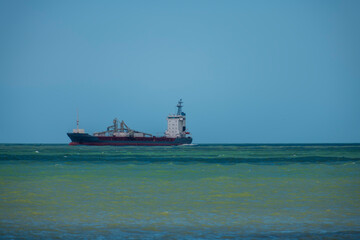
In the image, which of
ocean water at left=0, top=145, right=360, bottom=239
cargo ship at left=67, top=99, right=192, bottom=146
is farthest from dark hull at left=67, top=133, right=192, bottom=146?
ocean water at left=0, top=145, right=360, bottom=239

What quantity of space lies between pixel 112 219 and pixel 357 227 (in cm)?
798

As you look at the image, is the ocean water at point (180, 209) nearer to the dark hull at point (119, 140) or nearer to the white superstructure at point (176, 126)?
the dark hull at point (119, 140)

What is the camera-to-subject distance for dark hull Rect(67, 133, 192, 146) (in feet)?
439

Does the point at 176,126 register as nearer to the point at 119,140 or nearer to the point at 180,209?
the point at 119,140

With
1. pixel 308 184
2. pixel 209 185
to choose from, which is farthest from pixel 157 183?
pixel 308 184

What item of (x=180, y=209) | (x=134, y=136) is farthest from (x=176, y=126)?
(x=180, y=209)

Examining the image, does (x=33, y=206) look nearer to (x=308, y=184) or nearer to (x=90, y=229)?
(x=90, y=229)

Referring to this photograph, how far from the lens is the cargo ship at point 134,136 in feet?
444

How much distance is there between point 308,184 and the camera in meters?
27.3

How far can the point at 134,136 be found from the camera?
145m

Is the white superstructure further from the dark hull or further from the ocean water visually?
the ocean water

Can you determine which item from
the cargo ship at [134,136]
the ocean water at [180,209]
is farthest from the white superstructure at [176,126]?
the ocean water at [180,209]

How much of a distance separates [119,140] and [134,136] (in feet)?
26.1

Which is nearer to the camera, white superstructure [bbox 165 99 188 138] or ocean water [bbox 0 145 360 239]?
ocean water [bbox 0 145 360 239]
